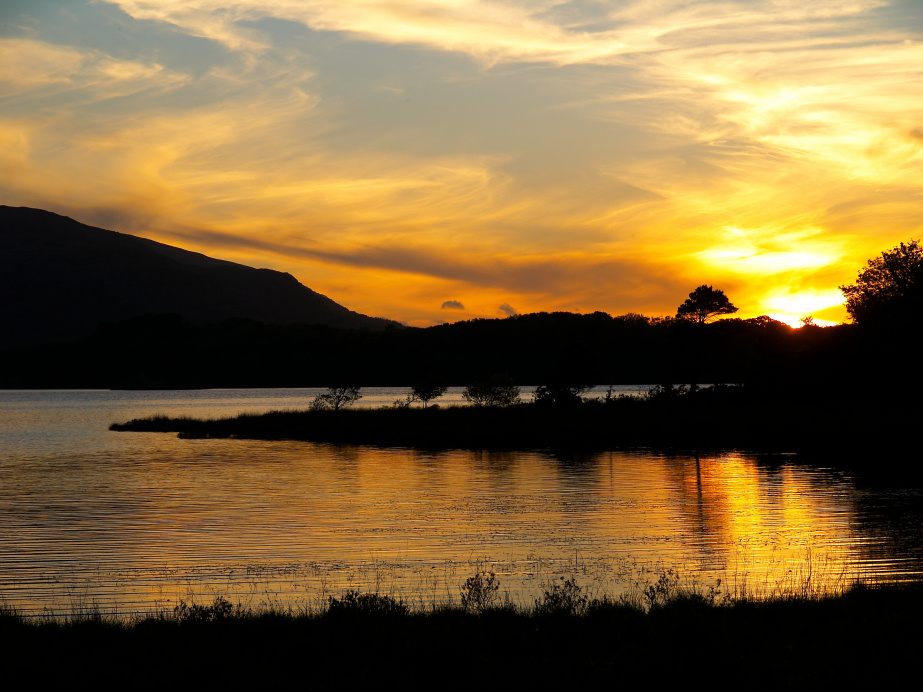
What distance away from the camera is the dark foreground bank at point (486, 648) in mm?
10672

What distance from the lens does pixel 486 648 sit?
1195cm

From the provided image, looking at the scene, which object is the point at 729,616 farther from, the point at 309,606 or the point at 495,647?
the point at 309,606

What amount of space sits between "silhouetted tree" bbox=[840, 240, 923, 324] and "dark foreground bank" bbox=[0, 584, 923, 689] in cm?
5250

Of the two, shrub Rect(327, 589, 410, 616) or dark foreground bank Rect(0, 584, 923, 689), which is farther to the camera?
shrub Rect(327, 589, 410, 616)

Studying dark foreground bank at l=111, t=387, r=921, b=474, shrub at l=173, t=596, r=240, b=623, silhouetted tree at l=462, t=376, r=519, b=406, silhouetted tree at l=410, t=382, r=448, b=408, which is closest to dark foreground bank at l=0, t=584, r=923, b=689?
shrub at l=173, t=596, r=240, b=623

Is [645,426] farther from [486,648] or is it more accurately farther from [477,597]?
[486,648]

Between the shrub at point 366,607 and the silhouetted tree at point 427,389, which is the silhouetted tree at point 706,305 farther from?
the shrub at point 366,607

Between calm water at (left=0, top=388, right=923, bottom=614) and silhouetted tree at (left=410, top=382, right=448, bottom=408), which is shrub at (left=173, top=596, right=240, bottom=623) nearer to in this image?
calm water at (left=0, top=388, right=923, bottom=614)

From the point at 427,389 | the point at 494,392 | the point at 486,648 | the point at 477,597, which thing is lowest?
the point at 477,597

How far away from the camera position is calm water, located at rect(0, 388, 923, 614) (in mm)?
19359

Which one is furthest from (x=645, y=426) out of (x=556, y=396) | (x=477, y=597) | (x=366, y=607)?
(x=366, y=607)

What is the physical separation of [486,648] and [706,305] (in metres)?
92.8

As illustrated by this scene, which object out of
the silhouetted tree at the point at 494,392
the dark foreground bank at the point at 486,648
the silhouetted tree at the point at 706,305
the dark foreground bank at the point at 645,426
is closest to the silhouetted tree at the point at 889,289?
the dark foreground bank at the point at 645,426

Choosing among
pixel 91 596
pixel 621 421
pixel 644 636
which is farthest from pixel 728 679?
pixel 621 421
